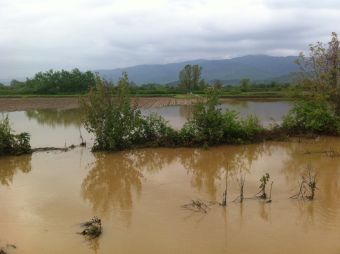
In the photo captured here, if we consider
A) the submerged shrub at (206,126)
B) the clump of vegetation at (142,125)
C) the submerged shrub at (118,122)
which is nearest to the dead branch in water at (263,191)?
the clump of vegetation at (142,125)

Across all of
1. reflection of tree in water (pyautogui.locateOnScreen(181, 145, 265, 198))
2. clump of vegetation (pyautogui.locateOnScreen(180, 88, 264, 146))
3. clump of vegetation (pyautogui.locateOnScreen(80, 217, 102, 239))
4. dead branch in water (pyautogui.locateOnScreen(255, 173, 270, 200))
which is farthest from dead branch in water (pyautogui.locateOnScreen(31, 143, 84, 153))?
dead branch in water (pyautogui.locateOnScreen(255, 173, 270, 200))

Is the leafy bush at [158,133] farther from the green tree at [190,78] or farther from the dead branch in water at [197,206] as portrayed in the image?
the green tree at [190,78]

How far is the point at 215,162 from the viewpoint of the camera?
42.7 feet

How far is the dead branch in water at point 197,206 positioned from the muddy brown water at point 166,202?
12cm

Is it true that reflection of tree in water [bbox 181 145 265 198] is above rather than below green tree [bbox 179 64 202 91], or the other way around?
below

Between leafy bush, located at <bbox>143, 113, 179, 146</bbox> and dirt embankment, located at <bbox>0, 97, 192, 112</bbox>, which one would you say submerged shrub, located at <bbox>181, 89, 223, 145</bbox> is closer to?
leafy bush, located at <bbox>143, 113, 179, 146</bbox>

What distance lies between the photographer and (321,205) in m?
8.73

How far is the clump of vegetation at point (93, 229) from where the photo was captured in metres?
7.40

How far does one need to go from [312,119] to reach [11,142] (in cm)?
1146

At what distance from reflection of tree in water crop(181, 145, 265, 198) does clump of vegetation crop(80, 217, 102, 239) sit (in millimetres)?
2960

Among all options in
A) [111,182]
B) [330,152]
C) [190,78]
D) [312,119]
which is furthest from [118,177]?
[190,78]

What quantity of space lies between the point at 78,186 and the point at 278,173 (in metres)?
5.35

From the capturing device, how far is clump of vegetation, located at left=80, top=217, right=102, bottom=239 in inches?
291

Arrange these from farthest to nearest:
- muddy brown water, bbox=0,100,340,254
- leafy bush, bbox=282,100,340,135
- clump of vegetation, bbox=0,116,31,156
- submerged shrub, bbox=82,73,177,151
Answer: leafy bush, bbox=282,100,340,135 < submerged shrub, bbox=82,73,177,151 < clump of vegetation, bbox=0,116,31,156 < muddy brown water, bbox=0,100,340,254
